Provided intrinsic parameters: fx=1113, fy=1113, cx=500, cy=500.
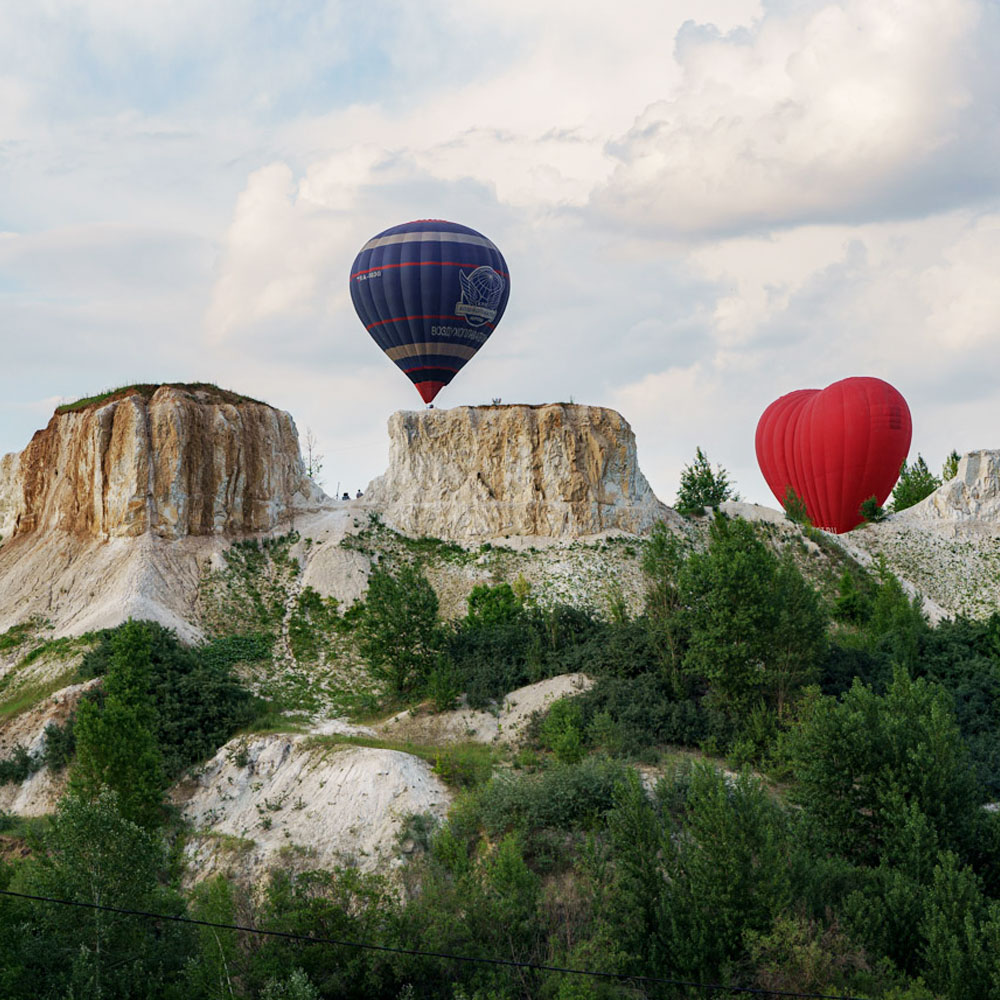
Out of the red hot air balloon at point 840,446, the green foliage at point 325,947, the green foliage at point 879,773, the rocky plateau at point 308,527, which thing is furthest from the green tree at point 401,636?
the red hot air balloon at point 840,446

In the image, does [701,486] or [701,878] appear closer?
[701,878]

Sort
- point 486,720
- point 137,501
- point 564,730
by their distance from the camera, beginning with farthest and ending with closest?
point 137,501, point 486,720, point 564,730

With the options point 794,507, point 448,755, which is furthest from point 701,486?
point 448,755

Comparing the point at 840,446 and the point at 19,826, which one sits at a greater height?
the point at 840,446

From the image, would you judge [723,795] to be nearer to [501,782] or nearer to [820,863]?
[820,863]

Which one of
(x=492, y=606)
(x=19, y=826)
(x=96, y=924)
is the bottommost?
(x=96, y=924)

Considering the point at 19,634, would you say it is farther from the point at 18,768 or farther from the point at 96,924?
the point at 96,924

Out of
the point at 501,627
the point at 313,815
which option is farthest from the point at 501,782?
the point at 501,627

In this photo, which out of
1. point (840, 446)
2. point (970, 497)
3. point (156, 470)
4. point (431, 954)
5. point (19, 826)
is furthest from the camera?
point (970, 497)
